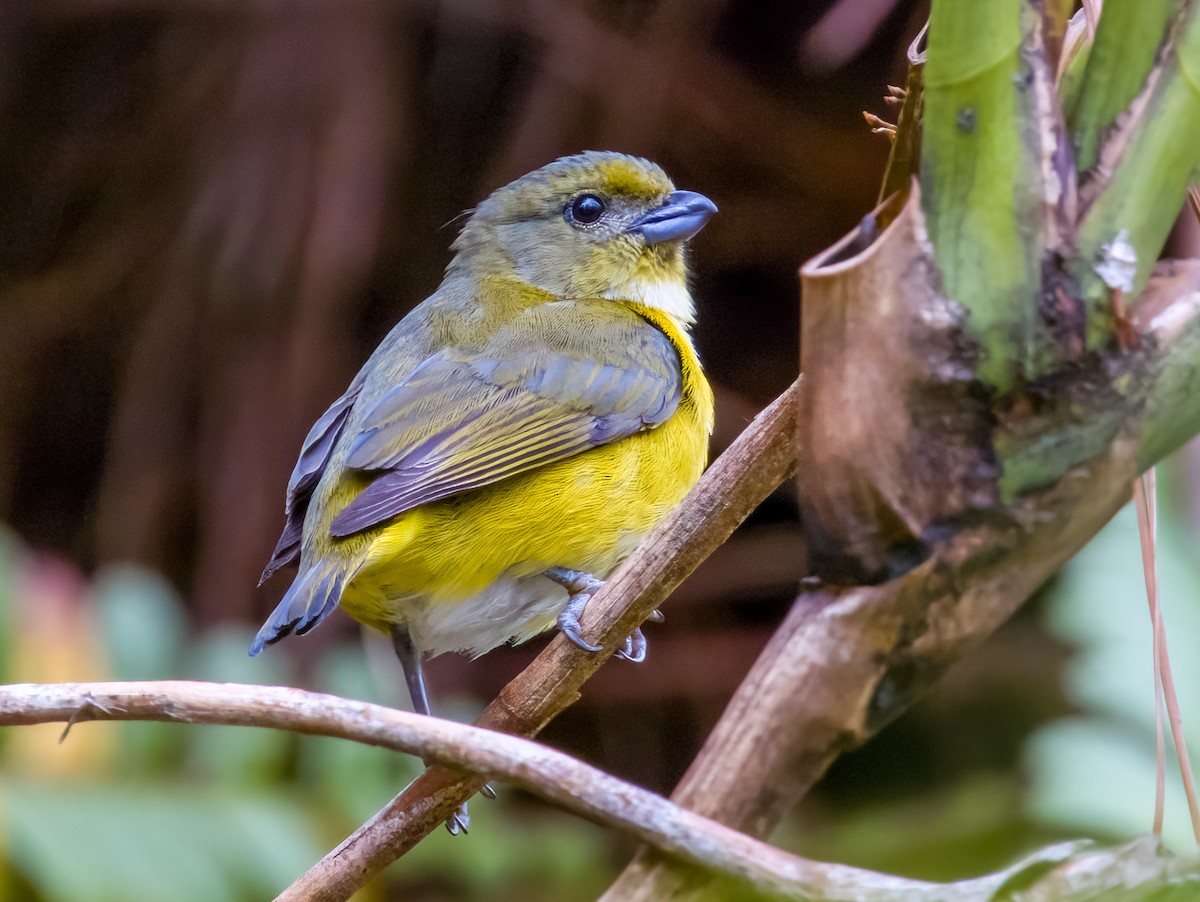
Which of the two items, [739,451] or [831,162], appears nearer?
[739,451]

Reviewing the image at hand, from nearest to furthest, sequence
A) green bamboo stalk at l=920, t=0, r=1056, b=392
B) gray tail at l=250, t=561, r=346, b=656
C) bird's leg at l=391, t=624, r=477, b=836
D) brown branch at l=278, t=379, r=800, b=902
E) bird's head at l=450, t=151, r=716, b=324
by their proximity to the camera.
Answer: green bamboo stalk at l=920, t=0, r=1056, b=392 < brown branch at l=278, t=379, r=800, b=902 < gray tail at l=250, t=561, r=346, b=656 < bird's leg at l=391, t=624, r=477, b=836 < bird's head at l=450, t=151, r=716, b=324

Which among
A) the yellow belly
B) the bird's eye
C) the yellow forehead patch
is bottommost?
the yellow belly

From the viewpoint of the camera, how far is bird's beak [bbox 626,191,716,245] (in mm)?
2713

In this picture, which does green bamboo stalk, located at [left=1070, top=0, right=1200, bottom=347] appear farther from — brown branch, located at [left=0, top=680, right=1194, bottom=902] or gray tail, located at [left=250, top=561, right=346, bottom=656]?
gray tail, located at [left=250, top=561, right=346, bottom=656]

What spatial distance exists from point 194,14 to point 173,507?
1.48 m

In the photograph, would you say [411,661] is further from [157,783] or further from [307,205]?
[307,205]

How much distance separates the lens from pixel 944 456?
2.85 feet

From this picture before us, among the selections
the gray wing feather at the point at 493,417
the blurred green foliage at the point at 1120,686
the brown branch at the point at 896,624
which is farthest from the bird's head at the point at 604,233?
the brown branch at the point at 896,624

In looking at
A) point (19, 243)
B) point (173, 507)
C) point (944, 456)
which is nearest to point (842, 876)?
point (944, 456)

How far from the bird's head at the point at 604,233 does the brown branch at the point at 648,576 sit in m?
1.36

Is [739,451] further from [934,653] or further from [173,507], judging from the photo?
[173,507]

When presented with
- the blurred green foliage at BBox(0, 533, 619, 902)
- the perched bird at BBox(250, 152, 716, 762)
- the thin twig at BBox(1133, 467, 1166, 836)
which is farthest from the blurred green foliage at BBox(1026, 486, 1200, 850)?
the blurred green foliage at BBox(0, 533, 619, 902)

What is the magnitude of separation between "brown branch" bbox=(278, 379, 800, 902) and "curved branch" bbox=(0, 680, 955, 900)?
31 centimetres

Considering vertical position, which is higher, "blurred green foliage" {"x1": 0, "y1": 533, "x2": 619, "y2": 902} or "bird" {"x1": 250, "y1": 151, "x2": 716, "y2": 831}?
"bird" {"x1": 250, "y1": 151, "x2": 716, "y2": 831}
